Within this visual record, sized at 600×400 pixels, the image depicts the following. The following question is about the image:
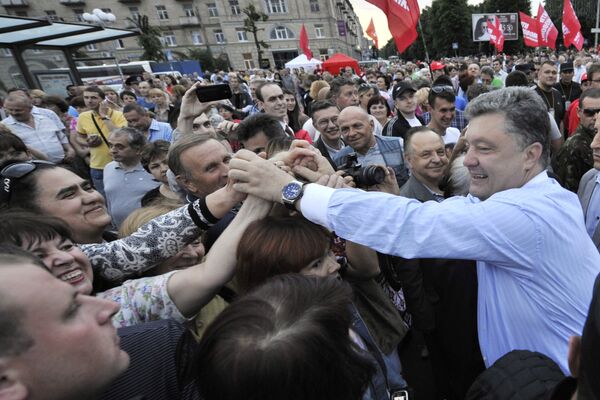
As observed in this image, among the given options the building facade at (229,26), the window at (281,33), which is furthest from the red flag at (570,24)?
the window at (281,33)

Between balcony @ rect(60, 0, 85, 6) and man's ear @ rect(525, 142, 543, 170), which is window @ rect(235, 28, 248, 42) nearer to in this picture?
balcony @ rect(60, 0, 85, 6)

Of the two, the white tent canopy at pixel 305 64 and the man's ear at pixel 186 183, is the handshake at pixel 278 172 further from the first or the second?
the white tent canopy at pixel 305 64

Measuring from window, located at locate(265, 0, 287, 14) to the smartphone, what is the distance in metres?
49.7

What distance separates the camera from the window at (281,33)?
1843 inches

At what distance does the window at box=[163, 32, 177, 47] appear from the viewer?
1836 inches

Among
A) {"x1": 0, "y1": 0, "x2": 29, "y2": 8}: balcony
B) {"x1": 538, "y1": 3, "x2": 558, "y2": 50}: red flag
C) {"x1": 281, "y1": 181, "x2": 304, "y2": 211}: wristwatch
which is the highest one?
{"x1": 0, "y1": 0, "x2": 29, "y2": 8}: balcony

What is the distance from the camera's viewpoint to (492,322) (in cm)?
157

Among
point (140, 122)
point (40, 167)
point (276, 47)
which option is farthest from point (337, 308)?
point (276, 47)

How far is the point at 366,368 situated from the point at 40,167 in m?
1.78

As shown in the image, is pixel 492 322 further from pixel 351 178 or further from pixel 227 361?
pixel 227 361

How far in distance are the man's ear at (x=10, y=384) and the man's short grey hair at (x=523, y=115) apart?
186cm

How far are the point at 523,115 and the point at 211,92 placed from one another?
202 cm

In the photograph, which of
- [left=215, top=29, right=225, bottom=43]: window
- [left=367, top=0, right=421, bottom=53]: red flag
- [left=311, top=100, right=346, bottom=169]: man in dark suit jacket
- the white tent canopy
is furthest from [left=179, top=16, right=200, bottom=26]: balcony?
[left=311, top=100, right=346, bottom=169]: man in dark suit jacket

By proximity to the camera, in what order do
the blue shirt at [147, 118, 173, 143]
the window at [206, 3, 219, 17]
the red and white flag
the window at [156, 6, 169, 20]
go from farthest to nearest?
the window at [206, 3, 219, 17]
the window at [156, 6, 169, 20]
the red and white flag
the blue shirt at [147, 118, 173, 143]
